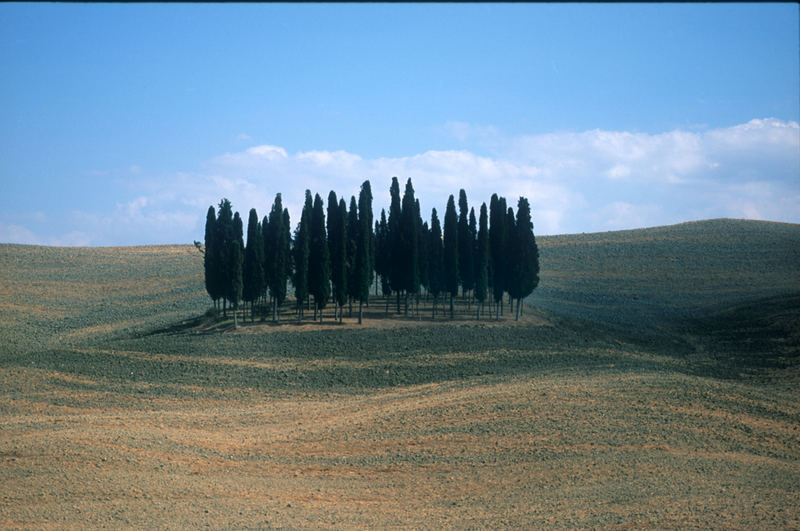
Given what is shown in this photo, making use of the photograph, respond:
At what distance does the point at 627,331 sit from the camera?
170 feet

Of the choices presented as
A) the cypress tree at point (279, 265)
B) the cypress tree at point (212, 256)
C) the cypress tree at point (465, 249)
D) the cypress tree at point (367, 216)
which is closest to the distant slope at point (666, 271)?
the cypress tree at point (465, 249)

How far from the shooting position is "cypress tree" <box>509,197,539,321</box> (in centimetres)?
4828

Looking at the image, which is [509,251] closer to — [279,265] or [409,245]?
[409,245]

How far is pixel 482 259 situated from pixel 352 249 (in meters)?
10.8

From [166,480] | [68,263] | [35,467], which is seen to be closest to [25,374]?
[35,467]

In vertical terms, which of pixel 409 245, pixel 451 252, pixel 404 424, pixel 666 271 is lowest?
pixel 404 424

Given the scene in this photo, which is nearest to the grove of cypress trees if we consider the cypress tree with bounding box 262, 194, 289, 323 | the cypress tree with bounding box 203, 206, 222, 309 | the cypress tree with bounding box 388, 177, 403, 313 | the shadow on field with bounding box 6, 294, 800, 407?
the shadow on field with bounding box 6, 294, 800, 407

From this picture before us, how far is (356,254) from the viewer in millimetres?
45031

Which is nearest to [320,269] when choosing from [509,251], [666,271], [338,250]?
[338,250]

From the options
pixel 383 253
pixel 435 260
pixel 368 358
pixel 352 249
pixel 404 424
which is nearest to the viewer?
pixel 404 424

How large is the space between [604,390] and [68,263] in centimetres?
8641

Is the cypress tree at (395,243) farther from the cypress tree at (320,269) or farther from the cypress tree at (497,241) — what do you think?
the cypress tree at (497,241)

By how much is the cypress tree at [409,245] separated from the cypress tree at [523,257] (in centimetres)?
758

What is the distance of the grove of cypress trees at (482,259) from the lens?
49.6 meters
